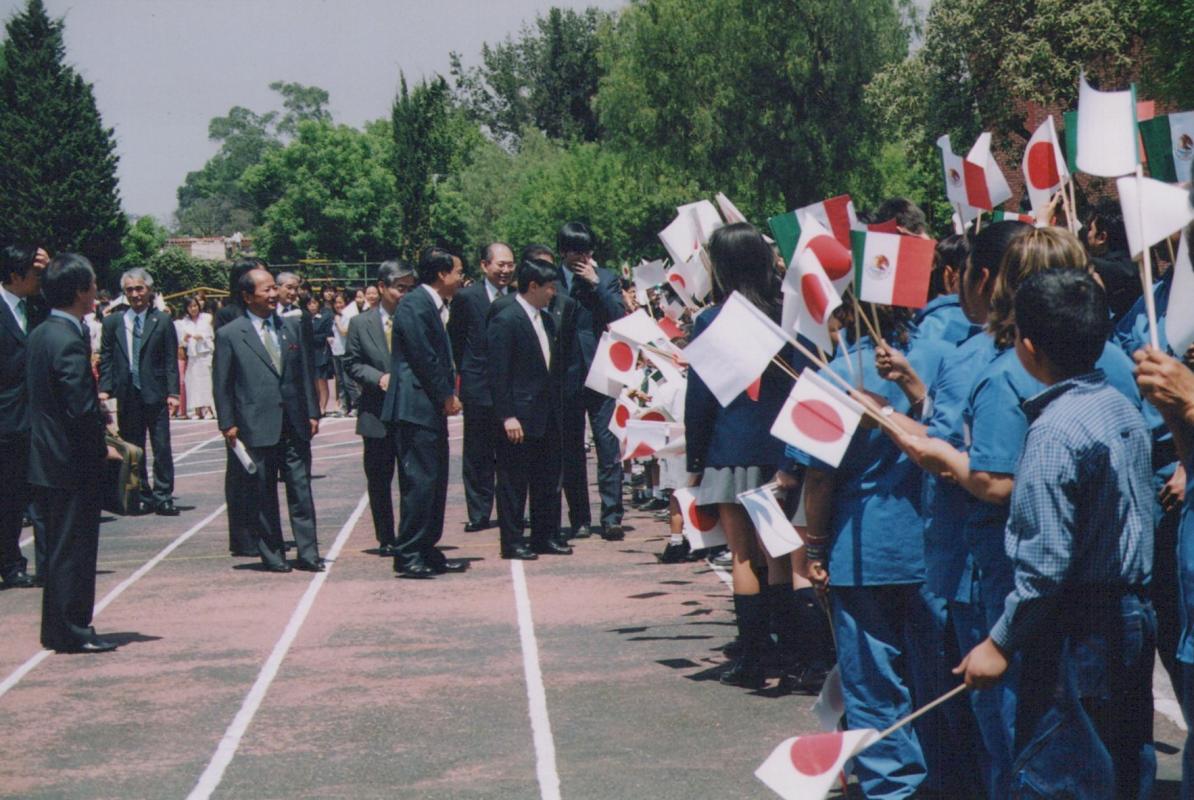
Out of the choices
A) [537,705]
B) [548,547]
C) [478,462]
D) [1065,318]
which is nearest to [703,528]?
[537,705]

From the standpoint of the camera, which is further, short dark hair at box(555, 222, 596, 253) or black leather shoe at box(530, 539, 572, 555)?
short dark hair at box(555, 222, 596, 253)

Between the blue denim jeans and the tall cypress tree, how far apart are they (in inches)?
2730

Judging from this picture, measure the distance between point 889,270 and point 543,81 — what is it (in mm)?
102924

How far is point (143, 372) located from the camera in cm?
1545

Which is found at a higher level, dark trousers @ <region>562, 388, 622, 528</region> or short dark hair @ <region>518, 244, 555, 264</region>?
short dark hair @ <region>518, 244, 555, 264</region>

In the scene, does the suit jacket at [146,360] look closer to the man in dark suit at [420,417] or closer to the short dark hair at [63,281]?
the man in dark suit at [420,417]

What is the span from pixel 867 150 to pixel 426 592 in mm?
44543

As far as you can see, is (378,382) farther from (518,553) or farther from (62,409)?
(62,409)

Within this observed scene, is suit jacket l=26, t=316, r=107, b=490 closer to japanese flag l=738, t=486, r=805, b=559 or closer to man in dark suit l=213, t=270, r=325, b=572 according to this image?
man in dark suit l=213, t=270, r=325, b=572

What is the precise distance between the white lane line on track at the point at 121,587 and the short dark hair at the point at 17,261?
2058mm

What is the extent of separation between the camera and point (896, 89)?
4525 centimetres

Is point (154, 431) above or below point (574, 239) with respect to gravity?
below

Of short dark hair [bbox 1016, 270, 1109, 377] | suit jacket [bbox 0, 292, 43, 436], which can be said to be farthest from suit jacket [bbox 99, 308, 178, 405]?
short dark hair [bbox 1016, 270, 1109, 377]

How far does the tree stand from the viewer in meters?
52.5
